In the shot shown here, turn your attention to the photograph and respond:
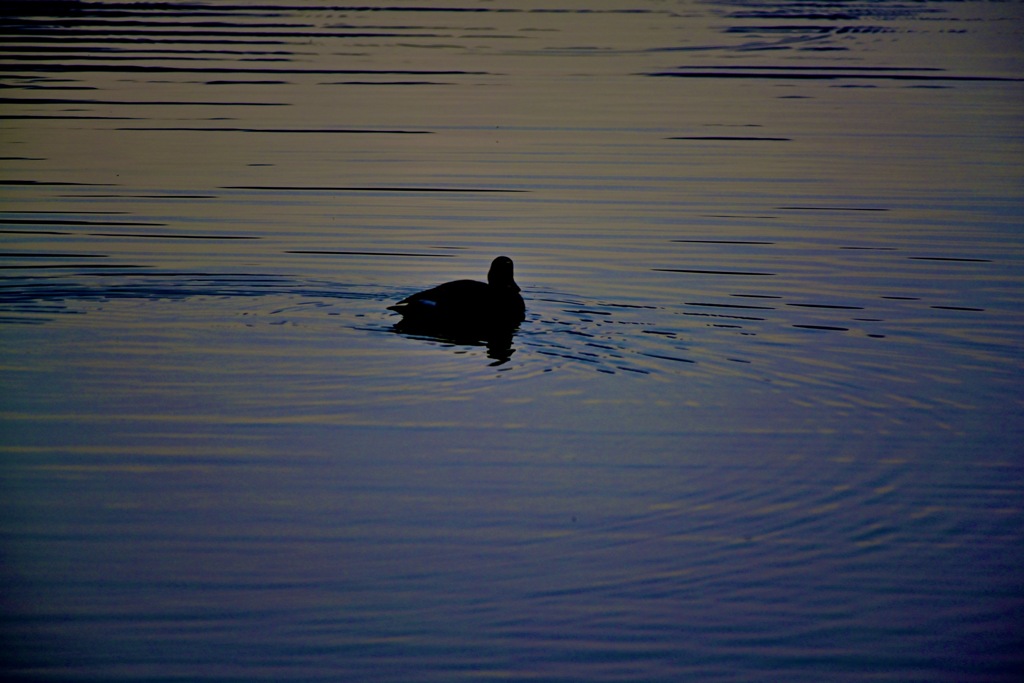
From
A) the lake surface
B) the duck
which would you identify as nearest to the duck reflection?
the duck

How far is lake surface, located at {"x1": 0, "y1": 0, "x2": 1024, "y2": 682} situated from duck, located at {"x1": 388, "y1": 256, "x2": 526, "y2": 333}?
0.22 metres

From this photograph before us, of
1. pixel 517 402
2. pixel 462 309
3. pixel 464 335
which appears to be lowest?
pixel 517 402

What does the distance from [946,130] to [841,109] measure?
266cm

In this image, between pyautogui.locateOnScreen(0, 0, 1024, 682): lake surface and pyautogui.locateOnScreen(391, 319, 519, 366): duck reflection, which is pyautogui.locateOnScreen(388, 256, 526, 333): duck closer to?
pyautogui.locateOnScreen(391, 319, 519, 366): duck reflection

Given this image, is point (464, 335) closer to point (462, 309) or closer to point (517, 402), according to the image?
point (462, 309)

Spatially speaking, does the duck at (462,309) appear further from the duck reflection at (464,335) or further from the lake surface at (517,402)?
the lake surface at (517,402)

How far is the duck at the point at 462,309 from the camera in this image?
12.8 metres

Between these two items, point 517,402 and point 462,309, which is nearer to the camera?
point 517,402

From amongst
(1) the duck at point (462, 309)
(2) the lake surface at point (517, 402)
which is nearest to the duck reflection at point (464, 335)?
(1) the duck at point (462, 309)

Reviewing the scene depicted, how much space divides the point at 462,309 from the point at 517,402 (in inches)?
102

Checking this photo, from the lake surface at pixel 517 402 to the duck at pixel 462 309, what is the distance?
0.73 ft

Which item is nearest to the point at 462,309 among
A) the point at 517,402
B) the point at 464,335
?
the point at 464,335

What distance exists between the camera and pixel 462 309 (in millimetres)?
12914

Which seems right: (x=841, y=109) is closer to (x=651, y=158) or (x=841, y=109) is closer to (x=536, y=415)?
(x=651, y=158)
